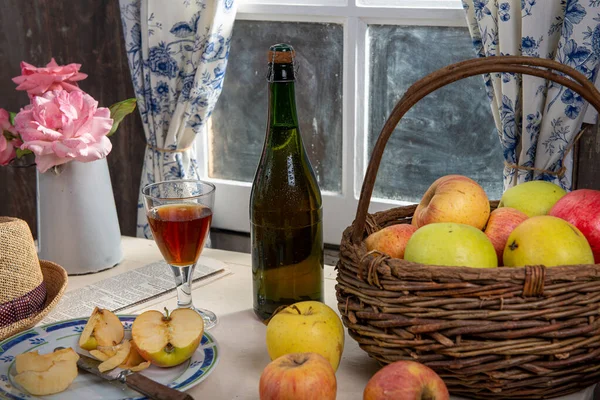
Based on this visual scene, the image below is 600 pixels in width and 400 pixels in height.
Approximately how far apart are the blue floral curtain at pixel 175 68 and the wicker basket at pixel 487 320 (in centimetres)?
112

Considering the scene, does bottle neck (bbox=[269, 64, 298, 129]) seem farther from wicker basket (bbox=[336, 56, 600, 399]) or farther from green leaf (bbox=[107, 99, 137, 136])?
green leaf (bbox=[107, 99, 137, 136])

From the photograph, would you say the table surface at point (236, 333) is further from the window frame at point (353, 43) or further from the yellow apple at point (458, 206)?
the window frame at point (353, 43)

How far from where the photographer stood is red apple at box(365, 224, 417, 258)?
0.97 m

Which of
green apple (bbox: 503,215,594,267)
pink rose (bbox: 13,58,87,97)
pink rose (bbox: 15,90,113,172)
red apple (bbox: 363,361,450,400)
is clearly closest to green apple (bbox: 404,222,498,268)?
green apple (bbox: 503,215,594,267)

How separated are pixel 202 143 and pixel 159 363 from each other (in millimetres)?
1288

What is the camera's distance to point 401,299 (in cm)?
85

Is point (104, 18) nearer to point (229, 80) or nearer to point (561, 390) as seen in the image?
point (229, 80)

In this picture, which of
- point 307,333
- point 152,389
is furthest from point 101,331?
point 307,333

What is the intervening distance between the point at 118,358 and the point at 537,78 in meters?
1.02

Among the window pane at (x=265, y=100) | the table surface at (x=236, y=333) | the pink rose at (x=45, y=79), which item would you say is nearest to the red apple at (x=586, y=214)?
the table surface at (x=236, y=333)

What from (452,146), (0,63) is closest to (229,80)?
(452,146)

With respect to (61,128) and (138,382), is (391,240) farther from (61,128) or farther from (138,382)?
(61,128)

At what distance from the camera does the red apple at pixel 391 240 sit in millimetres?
973

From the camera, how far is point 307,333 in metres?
0.92
